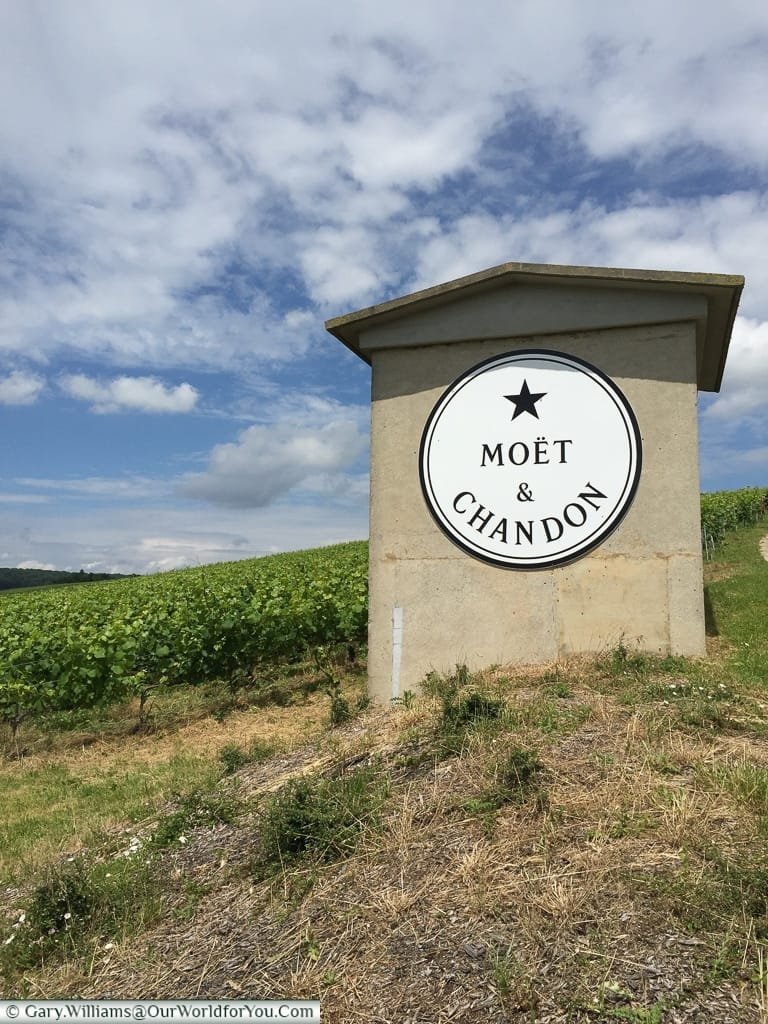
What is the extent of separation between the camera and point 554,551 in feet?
23.1

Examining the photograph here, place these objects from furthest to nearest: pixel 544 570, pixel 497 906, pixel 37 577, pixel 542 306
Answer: pixel 37 577, pixel 542 306, pixel 544 570, pixel 497 906

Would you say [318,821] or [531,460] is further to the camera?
[531,460]

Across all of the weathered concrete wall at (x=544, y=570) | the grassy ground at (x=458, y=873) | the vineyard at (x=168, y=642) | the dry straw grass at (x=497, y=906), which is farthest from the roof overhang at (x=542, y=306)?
the vineyard at (x=168, y=642)

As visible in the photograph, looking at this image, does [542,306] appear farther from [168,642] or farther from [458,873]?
[168,642]

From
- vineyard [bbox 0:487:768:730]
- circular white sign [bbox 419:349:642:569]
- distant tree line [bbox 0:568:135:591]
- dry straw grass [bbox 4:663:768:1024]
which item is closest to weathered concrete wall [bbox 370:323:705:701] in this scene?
circular white sign [bbox 419:349:642:569]

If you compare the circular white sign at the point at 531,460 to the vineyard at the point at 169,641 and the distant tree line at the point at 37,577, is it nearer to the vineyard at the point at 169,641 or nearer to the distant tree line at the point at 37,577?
the vineyard at the point at 169,641

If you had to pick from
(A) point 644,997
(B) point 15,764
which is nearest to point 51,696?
(B) point 15,764

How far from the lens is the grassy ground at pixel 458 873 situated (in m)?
2.78

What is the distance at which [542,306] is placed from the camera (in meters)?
7.29

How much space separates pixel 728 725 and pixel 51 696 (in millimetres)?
7909

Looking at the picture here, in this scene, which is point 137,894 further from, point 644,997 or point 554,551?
point 554,551

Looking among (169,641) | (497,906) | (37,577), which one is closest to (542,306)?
(497,906)

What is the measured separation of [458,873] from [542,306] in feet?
17.6

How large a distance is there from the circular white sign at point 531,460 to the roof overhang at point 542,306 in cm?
37
